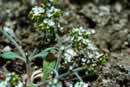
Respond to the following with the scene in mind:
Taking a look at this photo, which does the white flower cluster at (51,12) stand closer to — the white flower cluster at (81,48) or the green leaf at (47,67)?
the white flower cluster at (81,48)

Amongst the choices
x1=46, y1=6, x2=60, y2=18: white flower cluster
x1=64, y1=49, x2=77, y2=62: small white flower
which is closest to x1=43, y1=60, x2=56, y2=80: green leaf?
x1=64, y1=49, x2=77, y2=62: small white flower

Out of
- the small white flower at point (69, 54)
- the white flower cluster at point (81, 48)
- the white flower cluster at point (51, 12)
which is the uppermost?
the white flower cluster at point (51, 12)

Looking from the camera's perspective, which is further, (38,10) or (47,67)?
(38,10)

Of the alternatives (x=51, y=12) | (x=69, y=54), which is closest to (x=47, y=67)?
(x=69, y=54)

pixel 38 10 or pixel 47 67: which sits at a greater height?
pixel 38 10

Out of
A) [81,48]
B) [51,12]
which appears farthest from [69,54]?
[51,12]

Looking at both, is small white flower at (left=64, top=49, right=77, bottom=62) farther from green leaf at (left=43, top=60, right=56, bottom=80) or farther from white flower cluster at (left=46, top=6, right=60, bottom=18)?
white flower cluster at (left=46, top=6, right=60, bottom=18)

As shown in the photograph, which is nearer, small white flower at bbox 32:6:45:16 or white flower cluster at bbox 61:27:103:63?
A: white flower cluster at bbox 61:27:103:63

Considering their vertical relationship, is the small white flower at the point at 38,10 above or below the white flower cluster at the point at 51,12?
above

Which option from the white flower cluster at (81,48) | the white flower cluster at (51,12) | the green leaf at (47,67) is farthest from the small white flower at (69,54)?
the white flower cluster at (51,12)

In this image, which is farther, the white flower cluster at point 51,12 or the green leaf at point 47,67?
the white flower cluster at point 51,12

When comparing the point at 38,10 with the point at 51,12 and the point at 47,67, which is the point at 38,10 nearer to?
the point at 51,12
